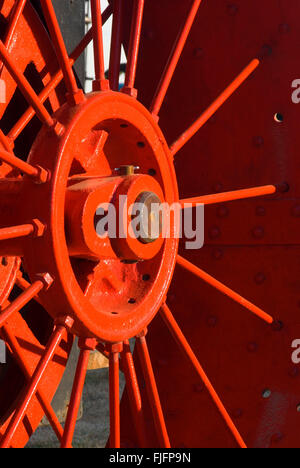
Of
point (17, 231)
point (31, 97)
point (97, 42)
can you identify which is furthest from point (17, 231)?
point (97, 42)

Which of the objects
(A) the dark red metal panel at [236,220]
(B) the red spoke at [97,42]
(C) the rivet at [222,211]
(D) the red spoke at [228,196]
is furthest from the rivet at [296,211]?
(B) the red spoke at [97,42]

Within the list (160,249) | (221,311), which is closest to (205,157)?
(221,311)

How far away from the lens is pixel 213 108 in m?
2.42

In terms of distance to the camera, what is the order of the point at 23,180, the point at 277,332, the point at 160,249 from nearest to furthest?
the point at 23,180
the point at 160,249
the point at 277,332

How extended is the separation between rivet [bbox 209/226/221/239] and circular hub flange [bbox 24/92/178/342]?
25.2 inches

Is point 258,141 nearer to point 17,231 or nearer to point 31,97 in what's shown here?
point 31,97

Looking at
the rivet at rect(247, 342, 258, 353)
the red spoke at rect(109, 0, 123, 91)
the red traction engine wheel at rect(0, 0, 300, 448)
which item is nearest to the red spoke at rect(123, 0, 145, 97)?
the red traction engine wheel at rect(0, 0, 300, 448)

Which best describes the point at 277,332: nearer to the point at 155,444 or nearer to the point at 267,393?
the point at 267,393

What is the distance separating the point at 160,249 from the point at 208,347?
85 cm

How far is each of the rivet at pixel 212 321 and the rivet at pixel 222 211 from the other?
0.41m

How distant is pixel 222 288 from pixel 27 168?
916mm

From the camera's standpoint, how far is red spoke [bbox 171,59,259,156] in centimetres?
228

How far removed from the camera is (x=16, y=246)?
182 cm

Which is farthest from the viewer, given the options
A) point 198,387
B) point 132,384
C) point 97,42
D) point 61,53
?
point 198,387
